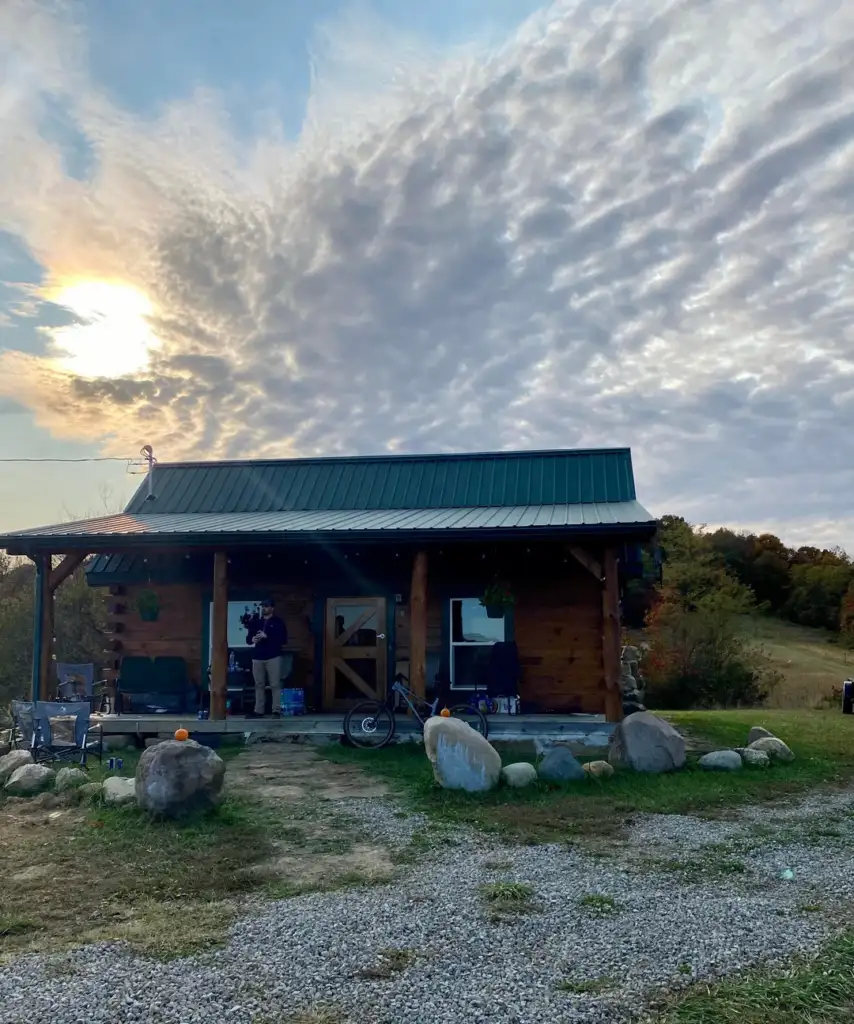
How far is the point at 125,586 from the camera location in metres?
14.8

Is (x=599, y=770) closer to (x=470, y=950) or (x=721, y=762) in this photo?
(x=721, y=762)

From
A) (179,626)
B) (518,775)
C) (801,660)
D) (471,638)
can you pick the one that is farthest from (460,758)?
(801,660)

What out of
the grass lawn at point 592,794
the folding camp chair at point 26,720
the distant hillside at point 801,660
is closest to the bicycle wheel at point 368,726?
the grass lawn at point 592,794

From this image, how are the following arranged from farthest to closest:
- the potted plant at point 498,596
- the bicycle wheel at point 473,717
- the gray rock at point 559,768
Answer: the potted plant at point 498,596 → the bicycle wheel at point 473,717 → the gray rock at point 559,768

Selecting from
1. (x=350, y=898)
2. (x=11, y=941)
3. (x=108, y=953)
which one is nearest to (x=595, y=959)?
(x=350, y=898)

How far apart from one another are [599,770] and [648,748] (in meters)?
0.74

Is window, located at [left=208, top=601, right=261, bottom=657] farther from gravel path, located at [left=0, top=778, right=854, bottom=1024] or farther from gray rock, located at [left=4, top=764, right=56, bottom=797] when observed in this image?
gravel path, located at [left=0, top=778, right=854, bottom=1024]

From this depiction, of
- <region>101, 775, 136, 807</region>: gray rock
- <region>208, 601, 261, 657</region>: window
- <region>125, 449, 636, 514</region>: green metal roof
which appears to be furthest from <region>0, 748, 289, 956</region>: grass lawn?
<region>125, 449, 636, 514</region>: green metal roof

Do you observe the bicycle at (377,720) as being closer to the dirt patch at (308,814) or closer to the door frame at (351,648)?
the dirt patch at (308,814)

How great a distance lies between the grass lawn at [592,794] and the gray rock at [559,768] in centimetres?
17

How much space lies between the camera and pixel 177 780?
7.32 m

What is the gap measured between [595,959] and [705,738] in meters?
8.46

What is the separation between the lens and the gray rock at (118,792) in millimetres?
7719

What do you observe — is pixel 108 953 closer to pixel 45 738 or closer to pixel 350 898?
pixel 350 898
